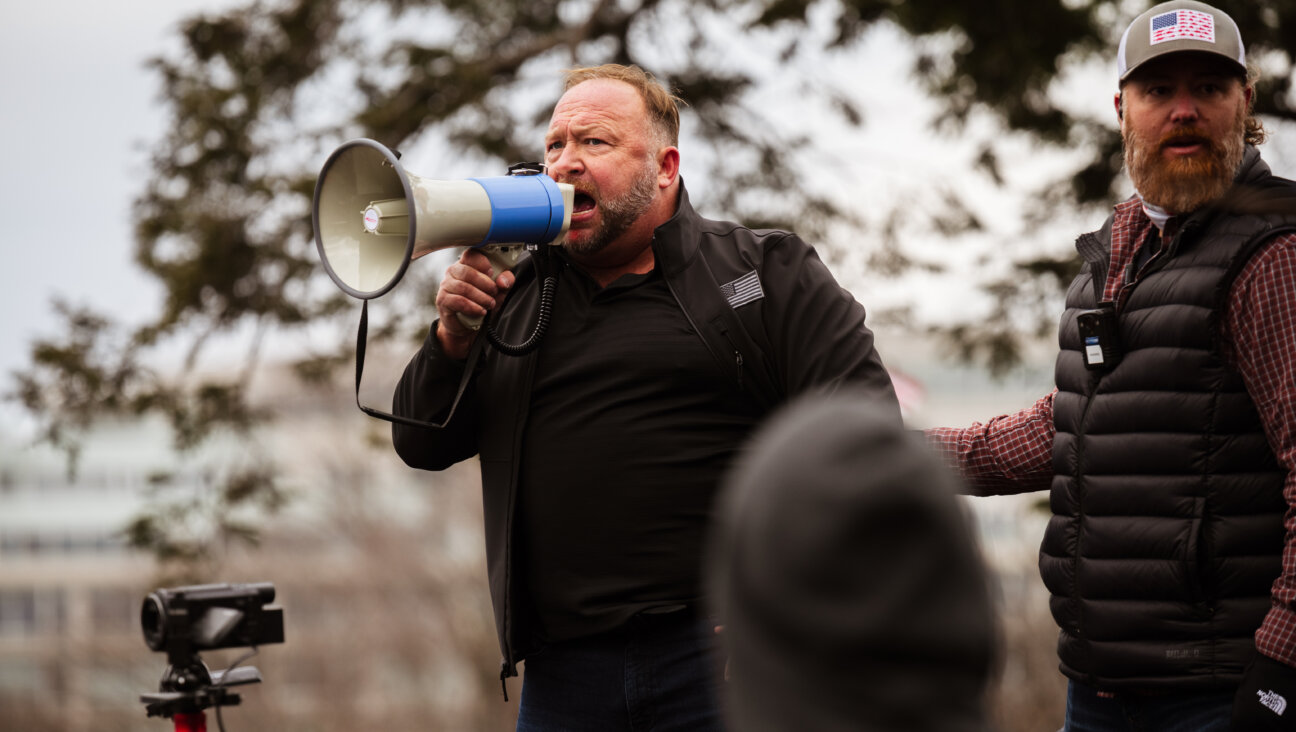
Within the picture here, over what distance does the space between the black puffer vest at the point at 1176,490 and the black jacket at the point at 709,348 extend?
0.43 meters

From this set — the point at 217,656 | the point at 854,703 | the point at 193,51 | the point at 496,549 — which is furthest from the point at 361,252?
the point at 217,656

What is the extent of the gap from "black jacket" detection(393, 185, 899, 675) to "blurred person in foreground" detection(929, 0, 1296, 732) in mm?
431

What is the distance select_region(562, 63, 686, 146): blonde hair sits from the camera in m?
3.11

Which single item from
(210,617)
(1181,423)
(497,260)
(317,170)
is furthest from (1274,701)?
(317,170)

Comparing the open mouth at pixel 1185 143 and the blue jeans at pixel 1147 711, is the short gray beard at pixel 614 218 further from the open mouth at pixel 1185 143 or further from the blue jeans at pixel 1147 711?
the blue jeans at pixel 1147 711

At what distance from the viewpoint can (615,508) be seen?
9.09ft

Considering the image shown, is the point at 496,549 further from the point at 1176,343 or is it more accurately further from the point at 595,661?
the point at 1176,343

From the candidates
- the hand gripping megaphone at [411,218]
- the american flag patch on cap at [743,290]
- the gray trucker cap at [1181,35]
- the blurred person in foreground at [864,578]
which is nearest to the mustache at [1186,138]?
the gray trucker cap at [1181,35]

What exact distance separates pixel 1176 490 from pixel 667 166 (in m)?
1.30

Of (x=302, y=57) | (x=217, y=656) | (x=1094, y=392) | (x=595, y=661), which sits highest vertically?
(x=302, y=57)

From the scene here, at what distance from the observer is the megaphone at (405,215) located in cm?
275

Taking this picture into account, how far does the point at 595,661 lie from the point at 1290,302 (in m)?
1.43

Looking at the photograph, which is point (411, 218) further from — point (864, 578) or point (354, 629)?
point (354, 629)

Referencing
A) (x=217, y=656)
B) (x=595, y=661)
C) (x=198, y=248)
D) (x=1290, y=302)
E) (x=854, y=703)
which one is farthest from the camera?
(x=217, y=656)
